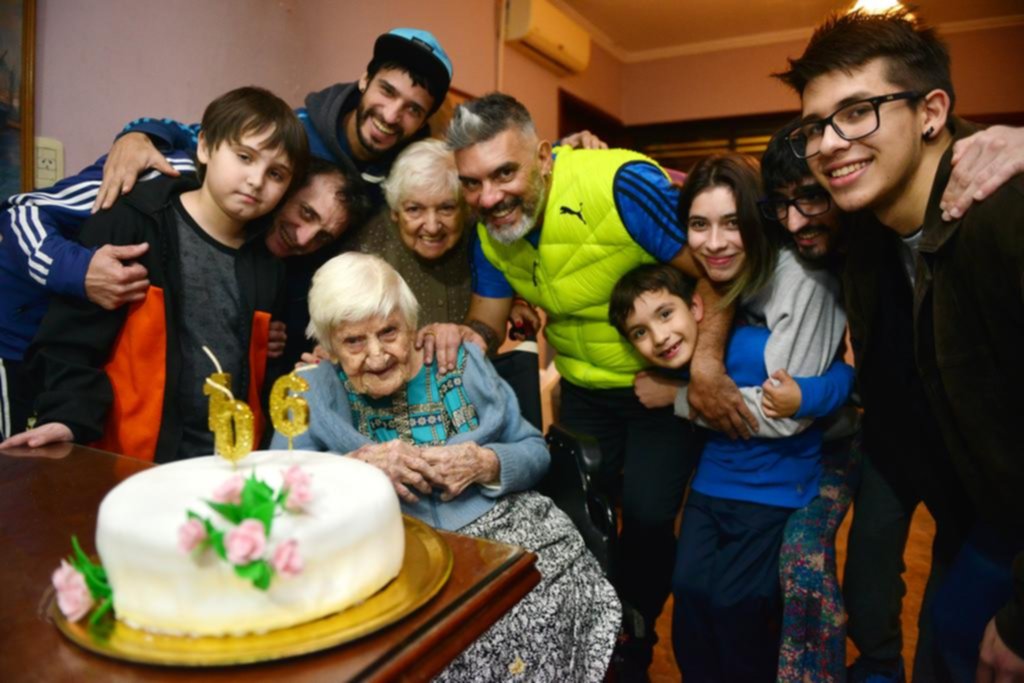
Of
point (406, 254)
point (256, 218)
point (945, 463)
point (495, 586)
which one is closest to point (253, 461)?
point (495, 586)

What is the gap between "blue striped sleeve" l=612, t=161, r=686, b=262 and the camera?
1.94 metres

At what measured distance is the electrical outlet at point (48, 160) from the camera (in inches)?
84.0

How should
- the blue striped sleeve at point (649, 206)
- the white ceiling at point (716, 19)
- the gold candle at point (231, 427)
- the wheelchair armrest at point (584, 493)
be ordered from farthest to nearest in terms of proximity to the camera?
the white ceiling at point (716, 19) < the blue striped sleeve at point (649, 206) < the wheelchair armrest at point (584, 493) < the gold candle at point (231, 427)

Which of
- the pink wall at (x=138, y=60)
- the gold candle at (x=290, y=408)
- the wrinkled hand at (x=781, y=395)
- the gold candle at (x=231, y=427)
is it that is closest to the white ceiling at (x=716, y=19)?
the pink wall at (x=138, y=60)

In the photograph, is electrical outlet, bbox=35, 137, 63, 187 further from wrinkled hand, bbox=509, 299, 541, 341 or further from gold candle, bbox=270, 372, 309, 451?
gold candle, bbox=270, 372, 309, 451

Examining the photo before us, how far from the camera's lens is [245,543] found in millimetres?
729

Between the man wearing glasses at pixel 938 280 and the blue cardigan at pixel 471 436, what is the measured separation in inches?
35.4

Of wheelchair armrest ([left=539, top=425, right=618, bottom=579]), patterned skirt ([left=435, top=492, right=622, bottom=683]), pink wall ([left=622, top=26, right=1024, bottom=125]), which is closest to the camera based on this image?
patterned skirt ([left=435, top=492, right=622, bottom=683])

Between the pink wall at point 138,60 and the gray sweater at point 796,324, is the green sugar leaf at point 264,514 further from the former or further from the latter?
the pink wall at point 138,60

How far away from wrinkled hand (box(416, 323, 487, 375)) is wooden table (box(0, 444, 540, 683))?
2.65 ft

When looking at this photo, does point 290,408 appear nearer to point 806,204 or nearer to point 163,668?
point 163,668

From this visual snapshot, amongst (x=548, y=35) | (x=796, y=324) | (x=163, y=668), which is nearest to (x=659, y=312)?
(x=796, y=324)

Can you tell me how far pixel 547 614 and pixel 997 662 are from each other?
0.84 meters

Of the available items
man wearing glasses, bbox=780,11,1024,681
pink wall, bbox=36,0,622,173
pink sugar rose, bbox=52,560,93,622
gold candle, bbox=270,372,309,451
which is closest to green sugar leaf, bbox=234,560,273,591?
pink sugar rose, bbox=52,560,93,622
